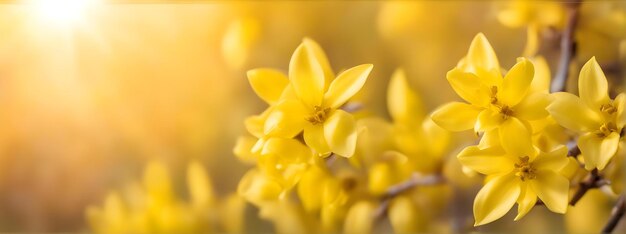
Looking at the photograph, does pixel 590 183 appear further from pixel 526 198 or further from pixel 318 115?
pixel 318 115

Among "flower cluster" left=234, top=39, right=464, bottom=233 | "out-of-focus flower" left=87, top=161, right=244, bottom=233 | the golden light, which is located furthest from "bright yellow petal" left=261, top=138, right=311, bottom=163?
the golden light

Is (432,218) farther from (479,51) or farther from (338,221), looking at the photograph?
(479,51)

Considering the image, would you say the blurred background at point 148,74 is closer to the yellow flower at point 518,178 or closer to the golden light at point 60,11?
the golden light at point 60,11

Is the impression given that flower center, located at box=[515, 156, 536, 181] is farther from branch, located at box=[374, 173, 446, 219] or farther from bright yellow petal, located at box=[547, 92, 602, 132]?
branch, located at box=[374, 173, 446, 219]

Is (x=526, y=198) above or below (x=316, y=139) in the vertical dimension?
below

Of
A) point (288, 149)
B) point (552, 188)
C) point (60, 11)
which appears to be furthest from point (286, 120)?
point (60, 11)

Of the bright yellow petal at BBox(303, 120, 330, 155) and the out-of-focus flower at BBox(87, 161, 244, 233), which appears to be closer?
the bright yellow petal at BBox(303, 120, 330, 155)

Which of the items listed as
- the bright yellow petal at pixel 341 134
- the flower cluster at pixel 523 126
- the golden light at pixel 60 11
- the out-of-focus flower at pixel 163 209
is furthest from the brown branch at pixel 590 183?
the golden light at pixel 60 11

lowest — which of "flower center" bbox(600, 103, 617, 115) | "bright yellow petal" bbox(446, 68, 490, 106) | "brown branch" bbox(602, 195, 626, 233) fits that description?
"brown branch" bbox(602, 195, 626, 233)
